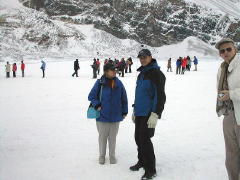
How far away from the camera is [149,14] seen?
91188 millimetres

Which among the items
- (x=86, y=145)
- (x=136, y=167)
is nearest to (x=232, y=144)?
(x=136, y=167)

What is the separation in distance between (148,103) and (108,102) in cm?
79

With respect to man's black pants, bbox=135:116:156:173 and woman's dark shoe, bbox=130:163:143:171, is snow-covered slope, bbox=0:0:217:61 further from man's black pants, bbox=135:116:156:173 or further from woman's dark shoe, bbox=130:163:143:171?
man's black pants, bbox=135:116:156:173

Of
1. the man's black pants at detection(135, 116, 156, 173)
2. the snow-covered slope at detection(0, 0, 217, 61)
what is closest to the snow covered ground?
the man's black pants at detection(135, 116, 156, 173)

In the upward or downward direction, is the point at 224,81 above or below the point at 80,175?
above

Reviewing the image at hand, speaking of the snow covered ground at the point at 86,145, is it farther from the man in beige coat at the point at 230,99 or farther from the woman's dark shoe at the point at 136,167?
the man in beige coat at the point at 230,99

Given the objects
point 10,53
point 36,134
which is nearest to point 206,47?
point 10,53

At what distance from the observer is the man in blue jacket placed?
4.33 m

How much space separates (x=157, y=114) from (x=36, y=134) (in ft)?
12.6

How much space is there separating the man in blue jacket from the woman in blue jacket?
464 mm

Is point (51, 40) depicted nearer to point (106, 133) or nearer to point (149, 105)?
point (106, 133)

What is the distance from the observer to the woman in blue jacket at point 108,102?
492 cm

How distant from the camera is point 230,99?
11.9 ft

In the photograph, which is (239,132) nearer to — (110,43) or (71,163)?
(71,163)
